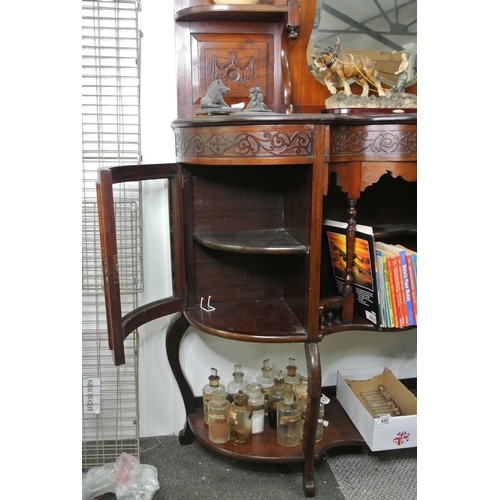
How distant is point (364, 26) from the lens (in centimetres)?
175

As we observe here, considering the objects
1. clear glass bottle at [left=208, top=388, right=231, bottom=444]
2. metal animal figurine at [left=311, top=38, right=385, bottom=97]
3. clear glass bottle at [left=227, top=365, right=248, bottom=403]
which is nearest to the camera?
metal animal figurine at [left=311, top=38, right=385, bottom=97]

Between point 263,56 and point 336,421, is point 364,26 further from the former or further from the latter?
point 336,421

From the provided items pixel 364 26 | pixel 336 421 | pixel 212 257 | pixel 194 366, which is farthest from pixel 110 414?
pixel 364 26

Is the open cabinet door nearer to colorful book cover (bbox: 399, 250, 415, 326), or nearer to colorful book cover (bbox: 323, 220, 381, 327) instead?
colorful book cover (bbox: 323, 220, 381, 327)

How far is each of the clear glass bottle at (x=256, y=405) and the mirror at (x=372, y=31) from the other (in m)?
1.06

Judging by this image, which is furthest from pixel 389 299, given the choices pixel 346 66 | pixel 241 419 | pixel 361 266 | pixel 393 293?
pixel 346 66

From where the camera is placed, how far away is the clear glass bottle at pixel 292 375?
1.81 meters

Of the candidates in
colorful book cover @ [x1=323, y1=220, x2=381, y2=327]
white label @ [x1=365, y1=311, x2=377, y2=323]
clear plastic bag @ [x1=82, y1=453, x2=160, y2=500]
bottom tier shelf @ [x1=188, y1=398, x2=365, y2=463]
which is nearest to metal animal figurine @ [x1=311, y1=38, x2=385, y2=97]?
colorful book cover @ [x1=323, y1=220, x2=381, y2=327]

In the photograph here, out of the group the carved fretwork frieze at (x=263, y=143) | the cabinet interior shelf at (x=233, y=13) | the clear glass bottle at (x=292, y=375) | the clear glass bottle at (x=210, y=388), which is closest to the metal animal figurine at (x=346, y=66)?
the cabinet interior shelf at (x=233, y=13)

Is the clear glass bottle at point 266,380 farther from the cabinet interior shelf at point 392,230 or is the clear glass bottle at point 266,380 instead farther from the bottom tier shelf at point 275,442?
the cabinet interior shelf at point 392,230

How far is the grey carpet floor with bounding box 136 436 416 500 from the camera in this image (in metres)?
1.65

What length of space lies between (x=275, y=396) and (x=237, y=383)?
0.49ft

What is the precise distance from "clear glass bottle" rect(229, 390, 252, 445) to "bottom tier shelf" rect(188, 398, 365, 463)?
25 mm
